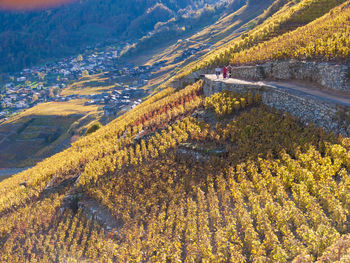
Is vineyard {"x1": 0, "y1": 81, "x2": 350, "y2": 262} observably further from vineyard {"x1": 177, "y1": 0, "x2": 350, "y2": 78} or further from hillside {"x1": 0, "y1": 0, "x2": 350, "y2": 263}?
vineyard {"x1": 177, "y1": 0, "x2": 350, "y2": 78}

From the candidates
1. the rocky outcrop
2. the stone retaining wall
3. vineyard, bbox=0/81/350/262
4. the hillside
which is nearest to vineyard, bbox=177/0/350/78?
the hillside

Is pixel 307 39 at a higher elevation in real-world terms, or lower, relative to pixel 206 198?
higher

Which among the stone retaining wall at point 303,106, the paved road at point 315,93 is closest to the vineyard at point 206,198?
the stone retaining wall at point 303,106

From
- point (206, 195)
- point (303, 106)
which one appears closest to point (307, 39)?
point (303, 106)

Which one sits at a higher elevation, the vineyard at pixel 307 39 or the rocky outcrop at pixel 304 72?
the vineyard at pixel 307 39

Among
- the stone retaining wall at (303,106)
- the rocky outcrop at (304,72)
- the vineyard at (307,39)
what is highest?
the vineyard at (307,39)

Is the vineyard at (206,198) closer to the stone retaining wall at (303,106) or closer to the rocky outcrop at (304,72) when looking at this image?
the stone retaining wall at (303,106)

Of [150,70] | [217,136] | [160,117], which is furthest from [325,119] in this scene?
[150,70]

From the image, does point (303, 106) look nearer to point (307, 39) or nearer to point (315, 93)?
point (315, 93)
